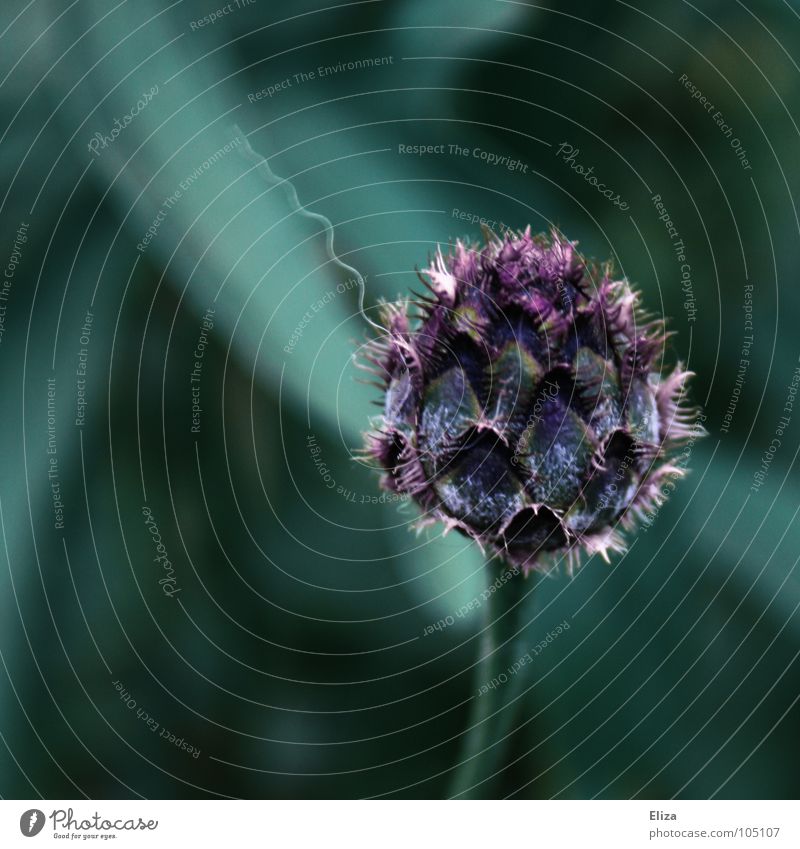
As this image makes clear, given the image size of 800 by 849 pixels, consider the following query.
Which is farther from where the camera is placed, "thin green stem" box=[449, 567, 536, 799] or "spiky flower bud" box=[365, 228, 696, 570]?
"thin green stem" box=[449, 567, 536, 799]

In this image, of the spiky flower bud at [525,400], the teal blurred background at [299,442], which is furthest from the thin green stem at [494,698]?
the spiky flower bud at [525,400]

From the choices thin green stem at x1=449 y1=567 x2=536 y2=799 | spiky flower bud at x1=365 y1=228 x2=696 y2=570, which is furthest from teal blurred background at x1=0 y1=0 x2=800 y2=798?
spiky flower bud at x1=365 y1=228 x2=696 y2=570

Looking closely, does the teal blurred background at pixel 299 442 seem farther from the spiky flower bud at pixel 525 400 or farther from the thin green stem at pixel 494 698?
the spiky flower bud at pixel 525 400

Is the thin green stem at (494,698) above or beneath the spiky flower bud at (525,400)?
beneath

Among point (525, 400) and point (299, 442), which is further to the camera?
point (299, 442)

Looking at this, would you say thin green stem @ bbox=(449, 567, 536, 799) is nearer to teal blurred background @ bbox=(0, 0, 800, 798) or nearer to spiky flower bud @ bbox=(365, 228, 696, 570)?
teal blurred background @ bbox=(0, 0, 800, 798)

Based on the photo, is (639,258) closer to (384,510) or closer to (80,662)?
(384,510)
